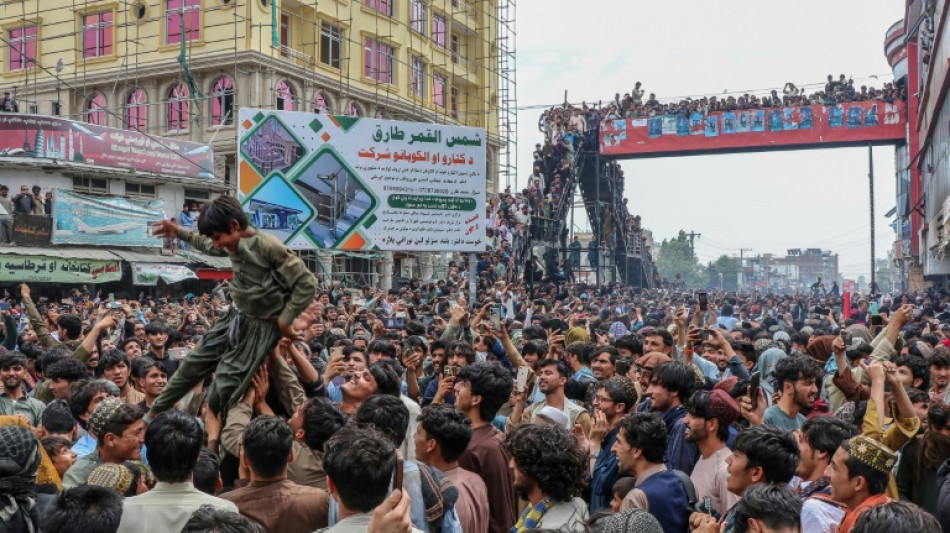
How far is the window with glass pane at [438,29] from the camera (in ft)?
112

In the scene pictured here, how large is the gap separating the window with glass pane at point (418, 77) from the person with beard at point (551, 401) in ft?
90.6

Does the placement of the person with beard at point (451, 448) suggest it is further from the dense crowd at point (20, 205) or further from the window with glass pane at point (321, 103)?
the window with glass pane at point (321, 103)

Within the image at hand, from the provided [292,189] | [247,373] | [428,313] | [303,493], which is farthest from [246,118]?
[303,493]

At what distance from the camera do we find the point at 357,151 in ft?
51.0

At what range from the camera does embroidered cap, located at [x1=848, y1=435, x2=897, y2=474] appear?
3.36m

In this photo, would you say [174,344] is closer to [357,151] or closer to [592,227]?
[357,151]

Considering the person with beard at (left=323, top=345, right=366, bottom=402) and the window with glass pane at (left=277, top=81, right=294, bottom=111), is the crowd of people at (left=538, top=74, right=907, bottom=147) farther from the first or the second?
the person with beard at (left=323, top=345, right=366, bottom=402)

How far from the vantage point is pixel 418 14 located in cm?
3256

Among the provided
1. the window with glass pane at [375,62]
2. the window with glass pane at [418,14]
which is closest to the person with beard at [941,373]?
the window with glass pane at [375,62]

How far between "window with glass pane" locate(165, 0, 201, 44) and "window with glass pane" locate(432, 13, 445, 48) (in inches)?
375

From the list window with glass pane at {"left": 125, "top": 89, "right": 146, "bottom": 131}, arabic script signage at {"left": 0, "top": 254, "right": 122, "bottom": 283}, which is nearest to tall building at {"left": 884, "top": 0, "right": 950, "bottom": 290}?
arabic script signage at {"left": 0, "top": 254, "right": 122, "bottom": 283}

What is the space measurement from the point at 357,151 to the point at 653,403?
11.2 metres

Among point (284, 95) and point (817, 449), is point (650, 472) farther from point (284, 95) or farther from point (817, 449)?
point (284, 95)

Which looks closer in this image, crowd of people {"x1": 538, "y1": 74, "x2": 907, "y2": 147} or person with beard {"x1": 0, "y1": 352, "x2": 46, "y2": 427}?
person with beard {"x1": 0, "y1": 352, "x2": 46, "y2": 427}
